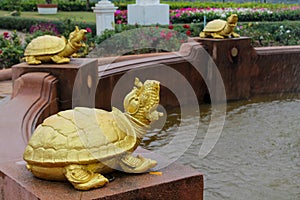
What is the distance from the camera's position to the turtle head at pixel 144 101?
2.86m

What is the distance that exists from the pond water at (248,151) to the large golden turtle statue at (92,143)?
5.02 ft

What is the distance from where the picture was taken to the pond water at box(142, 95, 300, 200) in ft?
14.4

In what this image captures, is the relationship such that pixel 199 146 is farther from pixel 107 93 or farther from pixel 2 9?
pixel 2 9

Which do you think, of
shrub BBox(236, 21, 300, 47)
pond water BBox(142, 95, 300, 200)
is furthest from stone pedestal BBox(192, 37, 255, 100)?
shrub BBox(236, 21, 300, 47)

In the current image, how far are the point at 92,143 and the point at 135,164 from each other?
0.28 meters

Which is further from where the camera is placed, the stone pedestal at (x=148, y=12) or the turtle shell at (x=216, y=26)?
the stone pedestal at (x=148, y=12)

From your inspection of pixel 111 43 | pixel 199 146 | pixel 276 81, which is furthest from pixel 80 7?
pixel 199 146

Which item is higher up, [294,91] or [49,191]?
[49,191]

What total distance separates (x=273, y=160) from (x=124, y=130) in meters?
2.65

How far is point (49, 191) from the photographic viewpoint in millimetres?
2678

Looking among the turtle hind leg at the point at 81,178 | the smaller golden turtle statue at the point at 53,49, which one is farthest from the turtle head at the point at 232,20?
the turtle hind leg at the point at 81,178

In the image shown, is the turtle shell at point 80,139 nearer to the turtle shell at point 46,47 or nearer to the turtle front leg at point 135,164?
the turtle front leg at point 135,164

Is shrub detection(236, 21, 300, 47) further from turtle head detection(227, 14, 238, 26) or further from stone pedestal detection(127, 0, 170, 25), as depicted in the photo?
turtle head detection(227, 14, 238, 26)

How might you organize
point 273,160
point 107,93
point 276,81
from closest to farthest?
point 273,160 < point 107,93 < point 276,81
